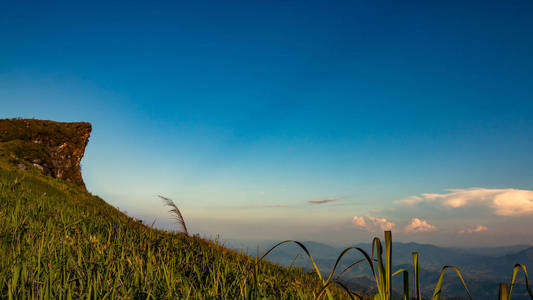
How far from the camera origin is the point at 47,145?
91.1 ft

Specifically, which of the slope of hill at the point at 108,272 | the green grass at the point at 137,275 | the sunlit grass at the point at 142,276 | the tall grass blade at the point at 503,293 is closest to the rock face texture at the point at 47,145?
the slope of hill at the point at 108,272

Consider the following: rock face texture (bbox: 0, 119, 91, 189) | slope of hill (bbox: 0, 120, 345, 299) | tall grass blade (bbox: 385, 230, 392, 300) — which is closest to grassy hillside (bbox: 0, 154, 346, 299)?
slope of hill (bbox: 0, 120, 345, 299)

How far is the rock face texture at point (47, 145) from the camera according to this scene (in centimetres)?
2455

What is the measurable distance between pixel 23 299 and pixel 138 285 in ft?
2.70

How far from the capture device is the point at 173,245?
5508 mm

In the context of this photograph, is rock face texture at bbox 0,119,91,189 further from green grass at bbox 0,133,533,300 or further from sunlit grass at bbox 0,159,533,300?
sunlit grass at bbox 0,159,533,300

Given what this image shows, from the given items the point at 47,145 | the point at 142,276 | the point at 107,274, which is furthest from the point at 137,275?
the point at 47,145

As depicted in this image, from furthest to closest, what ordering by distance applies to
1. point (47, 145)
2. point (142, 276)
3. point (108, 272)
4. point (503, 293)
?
point (47, 145) < point (108, 272) < point (142, 276) < point (503, 293)

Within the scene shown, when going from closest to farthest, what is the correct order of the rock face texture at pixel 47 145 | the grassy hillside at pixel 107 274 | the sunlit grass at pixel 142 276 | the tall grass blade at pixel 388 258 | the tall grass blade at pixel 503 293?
the tall grass blade at pixel 503 293, the tall grass blade at pixel 388 258, the sunlit grass at pixel 142 276, the grassy hillside at pixel 107 274, the rock face texture at pixel 47 145

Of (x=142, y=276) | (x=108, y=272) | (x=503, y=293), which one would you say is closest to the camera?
(x=503, y=293)

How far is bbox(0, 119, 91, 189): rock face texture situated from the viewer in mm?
24547

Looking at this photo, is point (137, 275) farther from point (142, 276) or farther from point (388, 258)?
point (388, 258)

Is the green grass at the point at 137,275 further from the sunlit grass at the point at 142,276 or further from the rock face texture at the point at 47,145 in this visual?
the rock face texture at the point at 47,145

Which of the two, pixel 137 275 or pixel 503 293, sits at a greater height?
pixel 503 293
